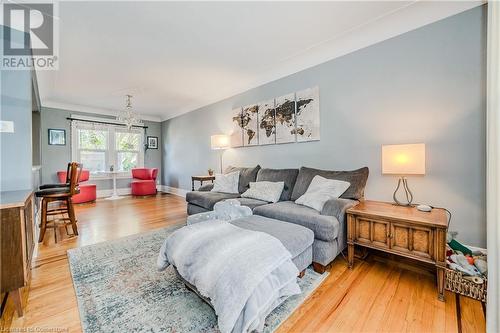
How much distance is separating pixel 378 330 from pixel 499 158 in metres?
1.30

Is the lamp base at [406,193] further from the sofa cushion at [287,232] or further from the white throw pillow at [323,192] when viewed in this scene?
the sofa cushion at [287,232]

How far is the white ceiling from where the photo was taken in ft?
6.86

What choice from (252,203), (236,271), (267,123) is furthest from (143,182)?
(236,271)

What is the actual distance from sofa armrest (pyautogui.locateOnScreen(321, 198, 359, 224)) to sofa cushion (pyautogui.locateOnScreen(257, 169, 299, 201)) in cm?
82

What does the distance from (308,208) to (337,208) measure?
319mm

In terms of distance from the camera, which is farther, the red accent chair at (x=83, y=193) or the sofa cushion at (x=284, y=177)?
the red accent chair at (x=83, y=193)

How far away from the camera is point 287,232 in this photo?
1.74 meters

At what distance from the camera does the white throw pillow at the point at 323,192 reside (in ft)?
7.44

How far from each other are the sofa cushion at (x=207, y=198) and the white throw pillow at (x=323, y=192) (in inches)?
46.3

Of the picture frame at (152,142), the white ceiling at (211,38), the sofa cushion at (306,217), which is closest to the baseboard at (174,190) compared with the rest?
the picture frame at (152,142)

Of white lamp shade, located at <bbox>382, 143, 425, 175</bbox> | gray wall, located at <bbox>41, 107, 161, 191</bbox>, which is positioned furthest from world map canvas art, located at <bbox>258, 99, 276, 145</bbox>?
gray wall, located at <bbox>41, 107, 161, 191</bbox>

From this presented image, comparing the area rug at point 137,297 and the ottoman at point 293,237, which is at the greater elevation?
the ottoman at point 293,237

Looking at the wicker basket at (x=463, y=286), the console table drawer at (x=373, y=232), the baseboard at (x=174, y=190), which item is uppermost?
the console table drawer at (x=373, y=232)

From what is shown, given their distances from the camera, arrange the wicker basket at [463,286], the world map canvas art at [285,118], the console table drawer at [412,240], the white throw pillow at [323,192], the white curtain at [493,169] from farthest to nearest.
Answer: the world map canvas art at [285,118]
the white throw pillow at [323,192]
the console table drawer at [412,240]
the wicker basket at [463,286]
the white curtain at [493,169]
